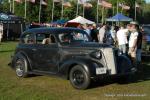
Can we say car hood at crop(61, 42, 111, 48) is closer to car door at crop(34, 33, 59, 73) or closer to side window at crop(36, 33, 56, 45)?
car door at crop(34, 33, 59, 73)

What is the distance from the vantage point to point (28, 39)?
12156 millimetres

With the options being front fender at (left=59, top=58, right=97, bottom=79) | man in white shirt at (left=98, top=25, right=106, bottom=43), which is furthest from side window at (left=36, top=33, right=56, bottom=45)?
man in white shirt at (left=98, top=25, right=106, bottom=43)

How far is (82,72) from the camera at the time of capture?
9984 millimetres

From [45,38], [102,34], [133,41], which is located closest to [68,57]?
[45,38]

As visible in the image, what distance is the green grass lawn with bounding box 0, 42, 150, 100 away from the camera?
9039 mm

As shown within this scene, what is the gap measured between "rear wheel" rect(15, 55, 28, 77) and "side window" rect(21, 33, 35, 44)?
53 centimetres

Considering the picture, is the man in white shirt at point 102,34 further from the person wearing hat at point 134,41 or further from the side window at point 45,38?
the side window at point 45,38

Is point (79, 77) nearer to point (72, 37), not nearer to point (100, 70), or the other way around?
point (100, 70)

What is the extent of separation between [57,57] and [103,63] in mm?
1474

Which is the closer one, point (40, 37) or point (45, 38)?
point (45, 38)

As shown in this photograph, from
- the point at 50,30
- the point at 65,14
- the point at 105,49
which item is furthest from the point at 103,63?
the point at 65,14

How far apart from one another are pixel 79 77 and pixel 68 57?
0.72m

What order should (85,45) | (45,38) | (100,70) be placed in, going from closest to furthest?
1. (100,70)
2. (85,45)
3. (45,38)

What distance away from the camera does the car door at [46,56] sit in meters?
10.9
